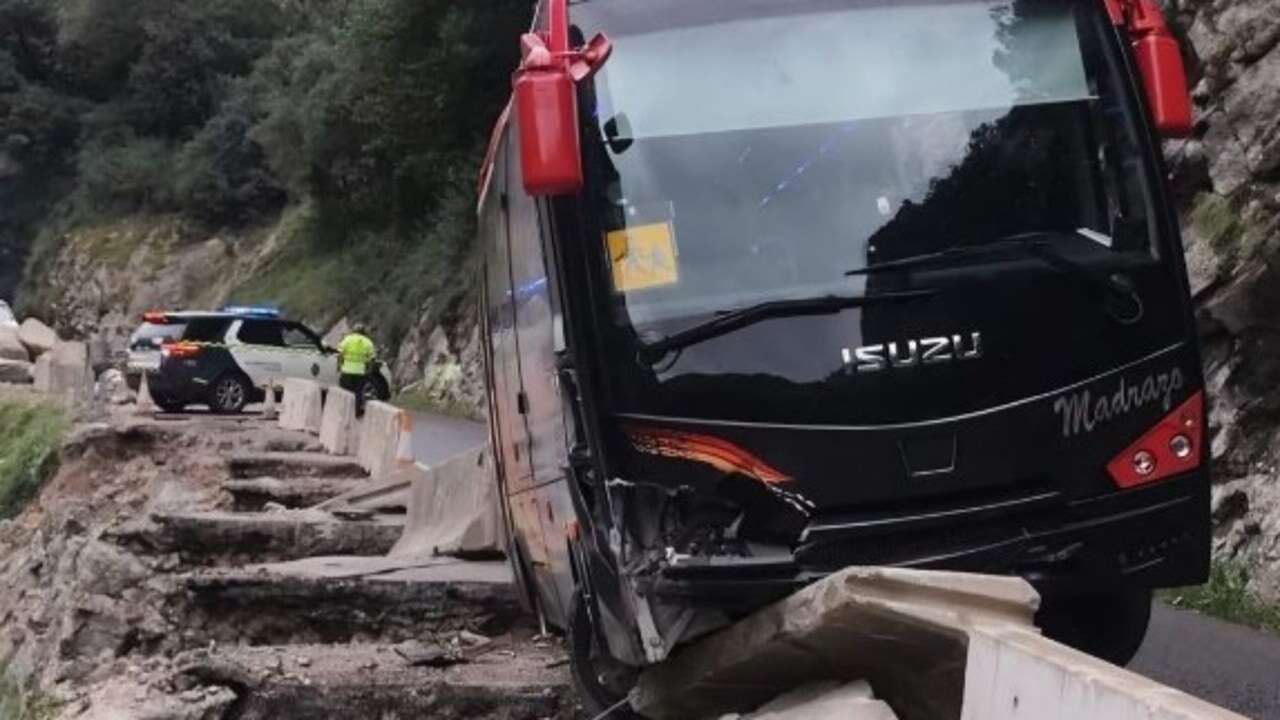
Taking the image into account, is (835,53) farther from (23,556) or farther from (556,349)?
(23,556)

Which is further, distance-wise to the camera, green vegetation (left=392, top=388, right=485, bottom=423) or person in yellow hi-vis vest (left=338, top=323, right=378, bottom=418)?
green vegetation (left=392, top=388, right=485, bottom=423)

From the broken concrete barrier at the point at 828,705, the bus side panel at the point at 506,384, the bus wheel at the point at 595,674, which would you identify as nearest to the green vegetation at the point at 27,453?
the bus side panel at the point at 506,384

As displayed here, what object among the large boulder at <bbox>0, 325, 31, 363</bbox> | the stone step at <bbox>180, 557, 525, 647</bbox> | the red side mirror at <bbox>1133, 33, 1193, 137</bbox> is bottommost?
the stone step at <bbox>180, 557, 525, 647</bbox>

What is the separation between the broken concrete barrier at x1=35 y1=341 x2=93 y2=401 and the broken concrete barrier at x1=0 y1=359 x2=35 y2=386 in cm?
83

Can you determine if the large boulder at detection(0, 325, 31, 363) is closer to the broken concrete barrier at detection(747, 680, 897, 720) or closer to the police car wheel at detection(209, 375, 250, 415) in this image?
the police car wheel at detection(209, 375, 250, 415)

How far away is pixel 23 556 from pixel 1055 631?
13.9 m

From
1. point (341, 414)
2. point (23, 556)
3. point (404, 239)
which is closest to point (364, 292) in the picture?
point (404, 239)

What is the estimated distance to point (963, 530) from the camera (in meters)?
6.15

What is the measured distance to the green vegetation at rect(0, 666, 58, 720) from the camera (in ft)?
30.7

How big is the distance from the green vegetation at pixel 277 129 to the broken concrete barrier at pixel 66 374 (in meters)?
6.90

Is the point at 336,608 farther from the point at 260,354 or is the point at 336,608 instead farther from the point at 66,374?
the point at 66,374

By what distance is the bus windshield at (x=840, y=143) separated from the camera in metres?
6.24

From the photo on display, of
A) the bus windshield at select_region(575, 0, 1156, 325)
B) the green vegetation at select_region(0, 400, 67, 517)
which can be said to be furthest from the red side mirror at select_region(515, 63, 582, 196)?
the green vegetation at select_region(0, 400, 67, 517)

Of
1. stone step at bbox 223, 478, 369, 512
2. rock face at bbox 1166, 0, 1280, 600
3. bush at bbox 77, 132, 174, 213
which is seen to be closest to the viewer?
rock face at bbox 1166, 0, 1280, 600
